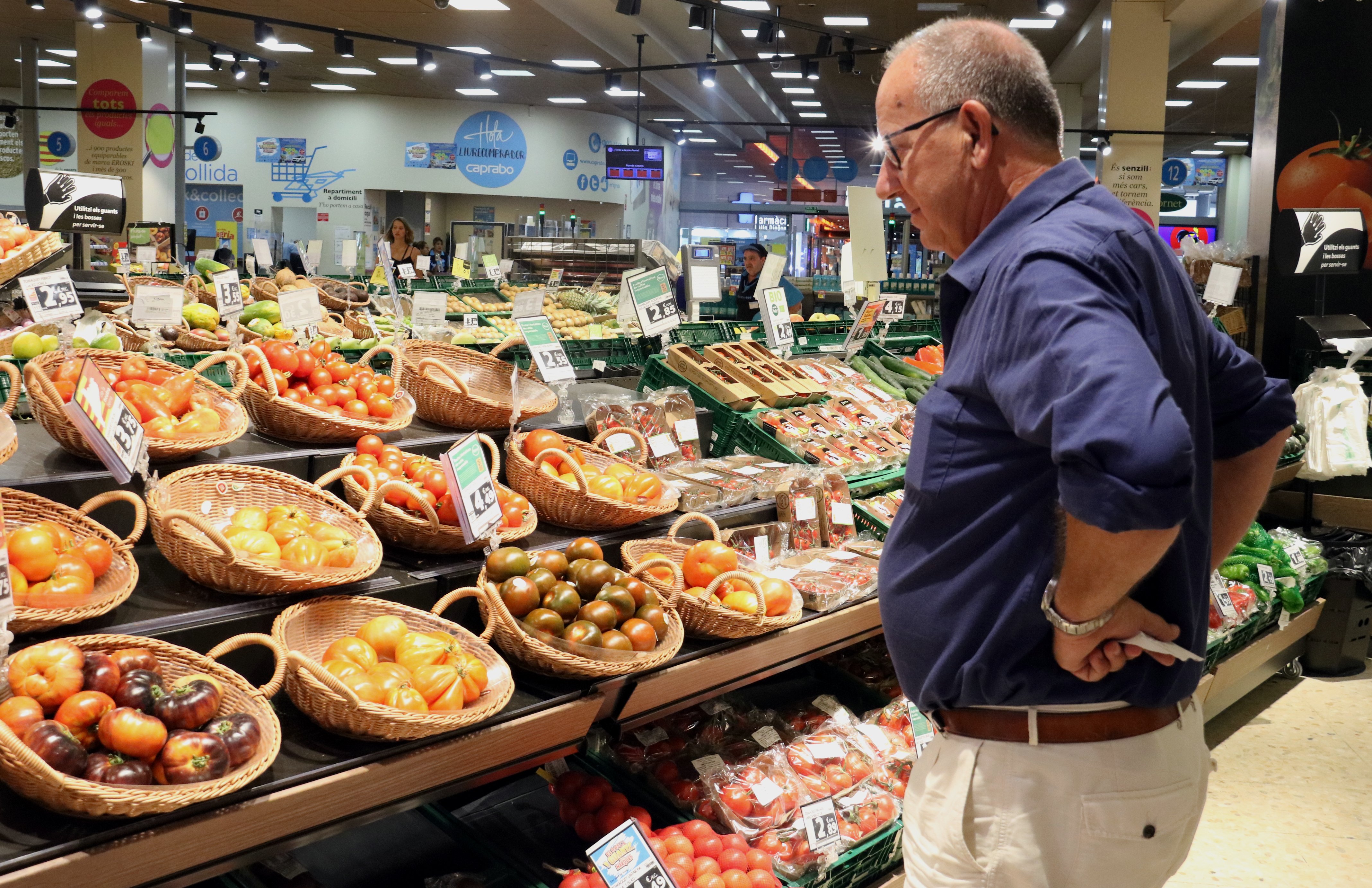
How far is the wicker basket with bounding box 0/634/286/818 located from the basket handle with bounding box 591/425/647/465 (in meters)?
1.52

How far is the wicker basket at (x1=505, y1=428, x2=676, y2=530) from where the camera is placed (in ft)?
9.77

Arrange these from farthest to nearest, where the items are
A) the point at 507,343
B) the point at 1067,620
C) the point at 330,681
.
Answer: the point at 507,343
the point at 330,681
the point at 1067,620

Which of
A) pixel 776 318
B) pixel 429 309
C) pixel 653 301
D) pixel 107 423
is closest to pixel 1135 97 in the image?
pixel 776 318

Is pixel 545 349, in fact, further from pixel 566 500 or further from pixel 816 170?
pixel 816 170

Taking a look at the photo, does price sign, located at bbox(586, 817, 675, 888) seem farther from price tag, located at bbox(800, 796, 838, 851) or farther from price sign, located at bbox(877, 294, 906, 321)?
price sign, located at bbox(877, 294, 906, 321)

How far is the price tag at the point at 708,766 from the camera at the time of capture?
286 centimetres

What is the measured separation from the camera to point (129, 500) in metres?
2.36

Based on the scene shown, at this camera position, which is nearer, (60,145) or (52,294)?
(52,294)

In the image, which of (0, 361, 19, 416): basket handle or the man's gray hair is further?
(0, 361, 19, 416): basket handle

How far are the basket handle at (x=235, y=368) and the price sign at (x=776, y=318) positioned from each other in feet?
8.11

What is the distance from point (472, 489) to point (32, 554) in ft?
2.76

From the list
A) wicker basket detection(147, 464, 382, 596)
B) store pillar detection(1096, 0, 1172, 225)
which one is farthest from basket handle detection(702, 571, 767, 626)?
store pillar detection(1096, 0, 1172, 225)

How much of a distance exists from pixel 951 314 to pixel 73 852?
147 centimetres

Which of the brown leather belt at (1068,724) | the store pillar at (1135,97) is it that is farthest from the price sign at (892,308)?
the store pillar at (1135,97)
